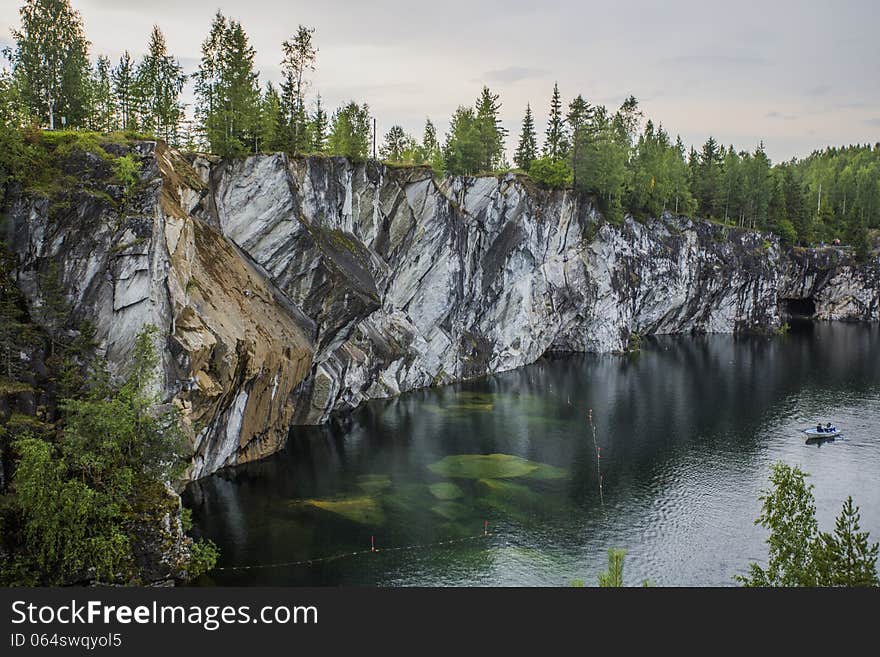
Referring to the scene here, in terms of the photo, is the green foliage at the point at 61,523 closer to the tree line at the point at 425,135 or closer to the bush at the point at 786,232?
the tree line at the point at 425,135

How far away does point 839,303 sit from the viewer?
134 meters

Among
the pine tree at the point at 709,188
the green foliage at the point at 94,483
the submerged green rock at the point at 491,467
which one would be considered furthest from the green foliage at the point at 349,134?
the pine tree at the point at 709,188

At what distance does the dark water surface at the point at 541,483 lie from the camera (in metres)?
35.7

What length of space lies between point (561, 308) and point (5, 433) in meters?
77.8

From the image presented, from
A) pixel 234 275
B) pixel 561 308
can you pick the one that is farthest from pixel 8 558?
pixel 561 308

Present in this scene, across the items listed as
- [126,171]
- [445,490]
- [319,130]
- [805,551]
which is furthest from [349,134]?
[805,551]

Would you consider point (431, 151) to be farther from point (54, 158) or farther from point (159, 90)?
point (54, 158)

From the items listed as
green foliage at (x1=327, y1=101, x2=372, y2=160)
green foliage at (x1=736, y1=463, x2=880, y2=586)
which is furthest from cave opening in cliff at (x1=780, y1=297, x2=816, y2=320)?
green foliage at (x1=736, y1=463, x2=880, y2=586)

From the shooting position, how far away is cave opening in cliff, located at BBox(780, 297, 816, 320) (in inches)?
5453

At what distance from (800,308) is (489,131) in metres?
92.0

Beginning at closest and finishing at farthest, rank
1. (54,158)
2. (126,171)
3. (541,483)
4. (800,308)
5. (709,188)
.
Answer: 1. (126,171)
2. (54,158)
3. (541,483)
4. (709,188)
5. (800,308)

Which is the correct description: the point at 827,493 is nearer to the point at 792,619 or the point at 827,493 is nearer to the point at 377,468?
the point at 377,468

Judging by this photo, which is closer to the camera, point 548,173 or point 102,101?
point 102,101

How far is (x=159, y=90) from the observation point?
59719 mm
